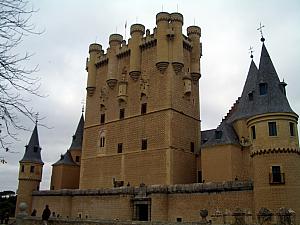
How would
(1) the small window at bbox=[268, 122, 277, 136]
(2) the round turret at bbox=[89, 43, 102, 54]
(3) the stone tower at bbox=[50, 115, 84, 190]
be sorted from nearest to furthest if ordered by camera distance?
(1) the small window at bbox=[268, 122, 277, 136] < (2) the round turret at bbox=[89, 43, 102, 54] < (3) the stone tower at bbox=[50, 115, 84, 190]

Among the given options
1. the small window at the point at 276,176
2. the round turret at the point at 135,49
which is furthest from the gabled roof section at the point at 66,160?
the small window at the point at 276,176

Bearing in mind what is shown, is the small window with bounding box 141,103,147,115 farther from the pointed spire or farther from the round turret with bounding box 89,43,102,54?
the pointed spire

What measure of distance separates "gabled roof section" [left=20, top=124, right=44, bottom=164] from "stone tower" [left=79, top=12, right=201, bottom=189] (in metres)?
9.31

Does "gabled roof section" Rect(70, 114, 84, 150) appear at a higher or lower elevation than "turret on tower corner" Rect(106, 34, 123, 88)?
lower

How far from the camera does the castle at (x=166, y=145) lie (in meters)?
21.2

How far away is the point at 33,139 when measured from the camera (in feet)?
149

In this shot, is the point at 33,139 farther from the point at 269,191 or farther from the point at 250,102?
the point at 269,191

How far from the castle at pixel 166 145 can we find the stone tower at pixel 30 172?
0.41 ft

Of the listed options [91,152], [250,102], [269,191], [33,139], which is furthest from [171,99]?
[33,139]

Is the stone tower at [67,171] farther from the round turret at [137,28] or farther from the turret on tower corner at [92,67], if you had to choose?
the round turret at [137,28]

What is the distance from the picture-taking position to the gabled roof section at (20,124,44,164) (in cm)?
4338

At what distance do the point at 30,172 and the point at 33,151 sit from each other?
3013 millimetres

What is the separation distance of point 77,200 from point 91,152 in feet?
19.7

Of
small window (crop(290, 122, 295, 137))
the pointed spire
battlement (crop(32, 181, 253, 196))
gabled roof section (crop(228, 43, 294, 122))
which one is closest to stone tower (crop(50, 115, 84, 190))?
battlement (crop(32, 181, 253, 196))
